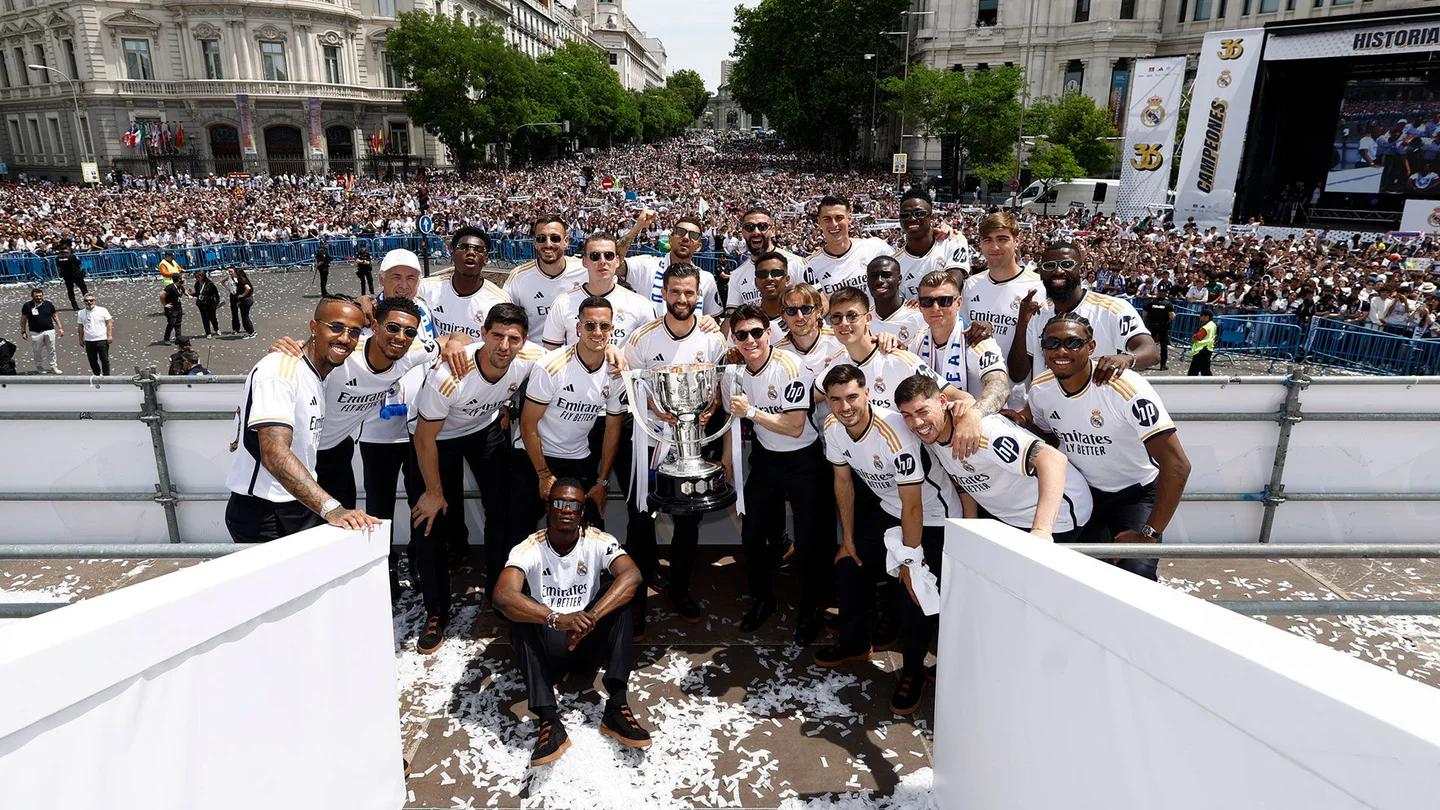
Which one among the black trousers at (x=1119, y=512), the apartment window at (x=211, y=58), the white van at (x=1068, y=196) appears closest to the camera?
the black trousers at (x=1119, y=512)

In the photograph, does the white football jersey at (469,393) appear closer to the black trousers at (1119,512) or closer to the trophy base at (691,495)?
the trophy base at (691,495)

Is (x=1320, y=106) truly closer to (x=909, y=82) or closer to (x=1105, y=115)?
(x=1105, y=115)

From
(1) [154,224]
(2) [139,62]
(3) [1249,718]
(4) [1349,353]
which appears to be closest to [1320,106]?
(4) [1349,353]

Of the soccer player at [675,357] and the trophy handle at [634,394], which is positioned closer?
the trophy handle at [634,394]

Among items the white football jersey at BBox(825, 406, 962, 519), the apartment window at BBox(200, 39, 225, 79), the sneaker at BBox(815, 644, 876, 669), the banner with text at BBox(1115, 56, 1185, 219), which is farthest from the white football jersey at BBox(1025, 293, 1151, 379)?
the apartment window at BBox(200, 39, 225, 79)

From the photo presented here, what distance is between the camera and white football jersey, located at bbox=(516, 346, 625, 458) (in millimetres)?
5262

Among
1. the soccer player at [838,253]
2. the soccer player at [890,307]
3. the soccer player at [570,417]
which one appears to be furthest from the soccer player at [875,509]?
the soccer player at [838,253]

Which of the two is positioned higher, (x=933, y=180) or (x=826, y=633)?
(x=933, y=180)

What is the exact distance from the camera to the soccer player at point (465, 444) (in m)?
5.12

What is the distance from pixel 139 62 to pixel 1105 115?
230ft

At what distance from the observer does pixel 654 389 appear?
4652mm

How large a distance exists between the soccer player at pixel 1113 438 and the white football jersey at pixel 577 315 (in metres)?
3.02

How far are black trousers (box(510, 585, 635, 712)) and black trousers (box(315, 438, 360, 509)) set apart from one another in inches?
65.6

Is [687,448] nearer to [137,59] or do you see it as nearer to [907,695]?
[907,695]
